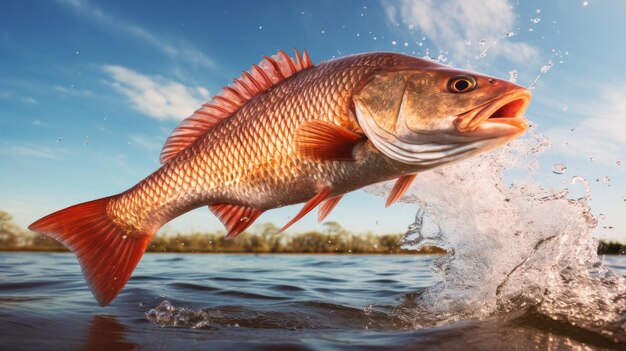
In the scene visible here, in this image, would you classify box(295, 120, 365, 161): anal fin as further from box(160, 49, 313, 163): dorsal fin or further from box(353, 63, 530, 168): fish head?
box(160, 49, 313, 163): dorsal fin

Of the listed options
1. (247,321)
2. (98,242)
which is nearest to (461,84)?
(247,321)

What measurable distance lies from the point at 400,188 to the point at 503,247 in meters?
2.56

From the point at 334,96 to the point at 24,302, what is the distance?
3648 mm

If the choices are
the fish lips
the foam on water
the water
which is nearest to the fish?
the fish lips

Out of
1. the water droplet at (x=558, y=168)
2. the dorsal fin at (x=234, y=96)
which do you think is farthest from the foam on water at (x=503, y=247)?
the dorsal fin at (x=234, y=96)

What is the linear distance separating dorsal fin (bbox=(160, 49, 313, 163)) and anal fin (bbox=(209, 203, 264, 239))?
1.76ft

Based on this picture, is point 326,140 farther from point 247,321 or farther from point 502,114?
point 247,321

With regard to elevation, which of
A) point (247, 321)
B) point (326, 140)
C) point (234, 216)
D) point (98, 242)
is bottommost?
point (247, 321)

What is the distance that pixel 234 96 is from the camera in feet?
12.9

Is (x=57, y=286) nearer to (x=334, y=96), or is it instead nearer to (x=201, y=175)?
(x=201, y=175)

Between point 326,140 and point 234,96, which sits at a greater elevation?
point 234,96

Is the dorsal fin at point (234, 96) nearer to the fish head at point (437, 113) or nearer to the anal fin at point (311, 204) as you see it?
the fish head at point (437, 113)

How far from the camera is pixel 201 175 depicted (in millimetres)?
3768

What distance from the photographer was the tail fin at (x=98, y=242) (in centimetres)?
390
